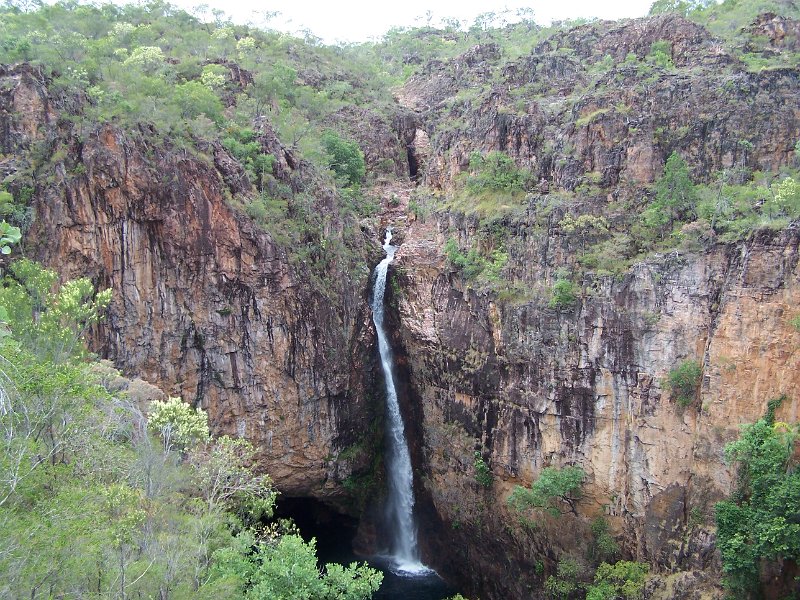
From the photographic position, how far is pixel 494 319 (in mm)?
20562

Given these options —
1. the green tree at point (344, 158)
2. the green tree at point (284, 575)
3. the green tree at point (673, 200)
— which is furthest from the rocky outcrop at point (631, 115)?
the green tree at point (284, 575)

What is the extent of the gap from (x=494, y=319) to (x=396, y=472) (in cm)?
726

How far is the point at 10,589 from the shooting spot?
290 inches

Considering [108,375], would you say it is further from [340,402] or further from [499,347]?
[499,347]

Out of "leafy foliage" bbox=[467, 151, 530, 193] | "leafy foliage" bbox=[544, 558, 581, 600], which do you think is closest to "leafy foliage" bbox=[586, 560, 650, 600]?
"leafy foliage" bbox=[544, 558, 581, 600]

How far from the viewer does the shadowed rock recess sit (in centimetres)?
1600

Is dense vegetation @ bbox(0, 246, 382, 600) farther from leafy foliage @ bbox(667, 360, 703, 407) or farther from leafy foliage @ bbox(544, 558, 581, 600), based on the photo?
leafy foliage @ bbox(667, 360, 703, 407)

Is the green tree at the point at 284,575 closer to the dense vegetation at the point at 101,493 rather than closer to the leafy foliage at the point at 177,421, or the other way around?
the dense vegetation at the point at 101,493

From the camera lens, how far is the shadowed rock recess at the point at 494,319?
52.5 ft

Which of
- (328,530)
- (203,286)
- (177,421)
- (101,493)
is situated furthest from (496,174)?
(101,493)

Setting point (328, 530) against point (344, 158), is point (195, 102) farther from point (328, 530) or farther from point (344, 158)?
point (328, 530)

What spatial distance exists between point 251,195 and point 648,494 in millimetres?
15177

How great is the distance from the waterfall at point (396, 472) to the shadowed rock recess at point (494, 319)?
0.39m

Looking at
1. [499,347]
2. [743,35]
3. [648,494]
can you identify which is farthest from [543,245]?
[743,35]
